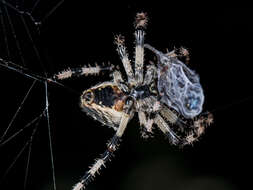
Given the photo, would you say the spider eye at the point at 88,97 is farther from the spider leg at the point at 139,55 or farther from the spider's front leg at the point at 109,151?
the spider leg at the point at 139,55

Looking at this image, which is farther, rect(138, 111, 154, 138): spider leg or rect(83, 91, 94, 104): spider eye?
rect(138, 111, 154, 138): spider leg

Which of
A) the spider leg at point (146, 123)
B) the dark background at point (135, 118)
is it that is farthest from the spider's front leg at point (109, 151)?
the dark background at point (135, 118)

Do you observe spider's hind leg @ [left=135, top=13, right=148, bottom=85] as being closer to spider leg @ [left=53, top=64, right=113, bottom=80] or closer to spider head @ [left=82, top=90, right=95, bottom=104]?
spider leg @ [left=53, top=64, right=113, bottom=80]

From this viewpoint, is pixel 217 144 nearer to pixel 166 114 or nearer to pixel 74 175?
pixel 166 114

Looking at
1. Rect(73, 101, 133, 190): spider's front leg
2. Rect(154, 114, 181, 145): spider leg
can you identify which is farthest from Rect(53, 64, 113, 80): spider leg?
Rect(154, 114, 181, 145): spider leg

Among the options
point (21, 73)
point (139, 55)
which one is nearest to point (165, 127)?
point (139, 55)

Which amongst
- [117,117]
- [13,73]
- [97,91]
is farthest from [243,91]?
[13,73]

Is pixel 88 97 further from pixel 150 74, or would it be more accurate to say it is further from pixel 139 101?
pixel 150 74
